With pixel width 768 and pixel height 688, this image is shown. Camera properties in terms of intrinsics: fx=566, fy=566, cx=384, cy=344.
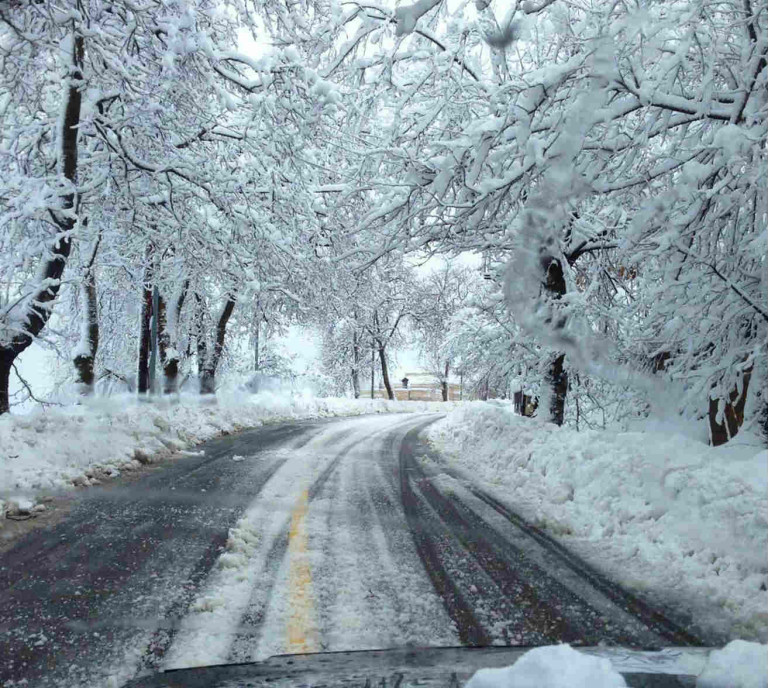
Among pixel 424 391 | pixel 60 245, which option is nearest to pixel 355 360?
pixel 60 245

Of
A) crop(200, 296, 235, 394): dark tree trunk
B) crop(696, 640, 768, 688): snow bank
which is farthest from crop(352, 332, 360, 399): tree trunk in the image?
crop(696, 640, 768, 688): snow bank

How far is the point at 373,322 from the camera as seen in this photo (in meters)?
40.4

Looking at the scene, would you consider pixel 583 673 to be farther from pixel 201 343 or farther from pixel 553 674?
pixel 201 343

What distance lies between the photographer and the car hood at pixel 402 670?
1992 millimetres

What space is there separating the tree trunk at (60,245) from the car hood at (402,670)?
25.4ft

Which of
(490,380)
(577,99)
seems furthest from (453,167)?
(490,380)

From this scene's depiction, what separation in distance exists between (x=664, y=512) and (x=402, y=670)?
4.31 metres

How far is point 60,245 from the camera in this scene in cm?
884

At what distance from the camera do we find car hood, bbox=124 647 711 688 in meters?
1.99

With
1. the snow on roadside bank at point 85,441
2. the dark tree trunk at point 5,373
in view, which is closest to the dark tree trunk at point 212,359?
the snow on roadside bank at point 85,441

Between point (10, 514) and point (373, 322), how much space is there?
3510 centimetres

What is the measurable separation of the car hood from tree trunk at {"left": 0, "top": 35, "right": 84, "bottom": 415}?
7753 mm

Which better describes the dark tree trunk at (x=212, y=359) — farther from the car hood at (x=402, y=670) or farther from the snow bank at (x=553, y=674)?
the snow bank at (x=553, y=674)

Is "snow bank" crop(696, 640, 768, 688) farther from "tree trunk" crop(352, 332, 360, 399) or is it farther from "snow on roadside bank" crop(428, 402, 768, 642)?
"tree trunk" crop(352, 332, 360, 399)
